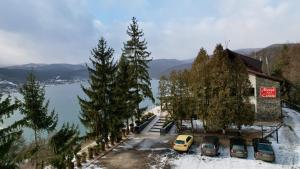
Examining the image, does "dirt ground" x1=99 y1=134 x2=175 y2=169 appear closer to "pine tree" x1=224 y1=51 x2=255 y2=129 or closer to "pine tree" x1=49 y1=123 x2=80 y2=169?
"pine tree" x1=49 y1=123 x2=80 y2=169

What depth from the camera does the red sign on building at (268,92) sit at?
117 ft

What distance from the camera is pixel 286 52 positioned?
63.8 meters

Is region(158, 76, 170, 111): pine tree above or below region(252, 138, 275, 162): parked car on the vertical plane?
above

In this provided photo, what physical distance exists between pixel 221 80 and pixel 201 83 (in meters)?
2.32

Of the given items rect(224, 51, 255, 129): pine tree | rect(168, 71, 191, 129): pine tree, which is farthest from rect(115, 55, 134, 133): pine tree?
rect(224, 51, 255, 129): pine tree

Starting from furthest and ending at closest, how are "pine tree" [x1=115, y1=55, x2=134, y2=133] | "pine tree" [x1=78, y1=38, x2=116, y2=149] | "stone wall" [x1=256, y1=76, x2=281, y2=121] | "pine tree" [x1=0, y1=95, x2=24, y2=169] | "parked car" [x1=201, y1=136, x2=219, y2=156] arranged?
"stone wall" [x1=256, y1=76, x2=281, y2=121] → "pine tree" [x1=115, y1=55, x2=134, y2=133] → "pine tree" [x1=78, y1=38, x2=116, y2=149] → "parked car" [x1=201, y1=136, x2=219, y2=156] → "pine tree" [x1=0, y1=95, x2=24, y2=169]

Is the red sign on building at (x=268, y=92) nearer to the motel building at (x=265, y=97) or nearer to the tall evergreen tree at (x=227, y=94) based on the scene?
the motel building at (x=265, y=97)

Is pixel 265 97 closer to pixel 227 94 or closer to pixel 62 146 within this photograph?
pixel 227 94

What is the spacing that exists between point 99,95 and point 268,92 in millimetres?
21751

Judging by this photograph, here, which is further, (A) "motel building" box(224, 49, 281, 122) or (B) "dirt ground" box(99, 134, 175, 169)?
(A) "motel building" box(224, 49, 281, 122)

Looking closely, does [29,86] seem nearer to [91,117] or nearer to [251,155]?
[91,117]

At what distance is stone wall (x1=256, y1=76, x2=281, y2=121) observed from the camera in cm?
3581

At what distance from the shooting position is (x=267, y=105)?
35.9 meters

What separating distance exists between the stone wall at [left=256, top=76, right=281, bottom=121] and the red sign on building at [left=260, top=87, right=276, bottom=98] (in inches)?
15.8
